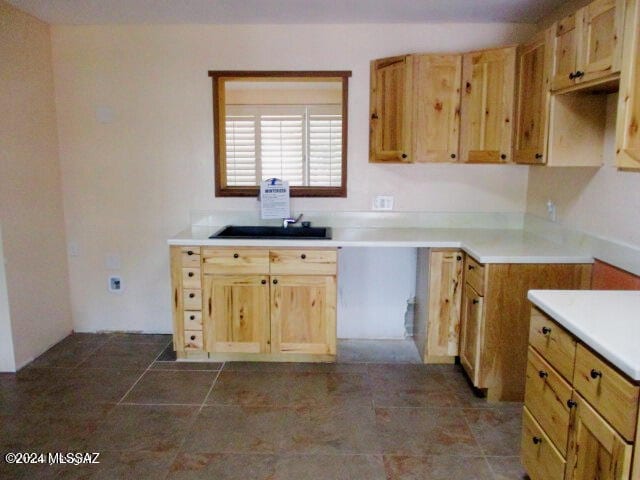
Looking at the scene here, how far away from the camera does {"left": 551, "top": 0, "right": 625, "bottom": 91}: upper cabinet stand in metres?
1.84

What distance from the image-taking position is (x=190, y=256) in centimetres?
313

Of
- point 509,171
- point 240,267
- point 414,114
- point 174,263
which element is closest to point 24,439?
point 174,263

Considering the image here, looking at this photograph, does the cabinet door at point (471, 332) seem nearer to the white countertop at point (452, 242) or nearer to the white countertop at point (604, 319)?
the white countertop at point (452, 242)

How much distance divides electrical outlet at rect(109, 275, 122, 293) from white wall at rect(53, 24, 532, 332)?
0.20 feet

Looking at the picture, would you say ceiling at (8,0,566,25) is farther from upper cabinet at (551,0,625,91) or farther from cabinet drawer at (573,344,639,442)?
cabinet drawer at (573,344,639,442)

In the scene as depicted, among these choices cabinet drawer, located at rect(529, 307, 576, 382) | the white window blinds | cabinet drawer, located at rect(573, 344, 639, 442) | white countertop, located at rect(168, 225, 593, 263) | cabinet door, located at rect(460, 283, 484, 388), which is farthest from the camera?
the white window blinds

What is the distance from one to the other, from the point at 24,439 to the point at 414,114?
2.89 meters

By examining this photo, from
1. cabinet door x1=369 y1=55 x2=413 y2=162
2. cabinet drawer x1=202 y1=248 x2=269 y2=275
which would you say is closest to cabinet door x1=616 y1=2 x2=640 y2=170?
cabinet door x1=369 y1=55 x2=413 y2=162

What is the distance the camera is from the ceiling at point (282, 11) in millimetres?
2947

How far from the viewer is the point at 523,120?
9.23ft

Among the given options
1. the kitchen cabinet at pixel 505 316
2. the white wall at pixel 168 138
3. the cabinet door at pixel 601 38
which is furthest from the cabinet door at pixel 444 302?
the cabinet door at pixel 601 38

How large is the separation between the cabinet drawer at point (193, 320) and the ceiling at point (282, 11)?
2.00 metres

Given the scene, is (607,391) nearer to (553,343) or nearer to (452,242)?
(553,343)

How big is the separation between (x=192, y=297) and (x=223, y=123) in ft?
4.34
